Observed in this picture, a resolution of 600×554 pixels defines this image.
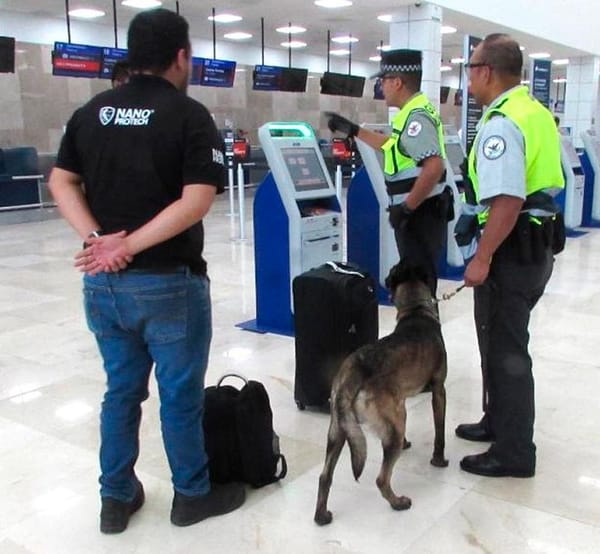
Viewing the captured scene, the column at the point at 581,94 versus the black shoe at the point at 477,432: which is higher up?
the column at the point at 581,94

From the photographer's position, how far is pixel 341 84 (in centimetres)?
1411

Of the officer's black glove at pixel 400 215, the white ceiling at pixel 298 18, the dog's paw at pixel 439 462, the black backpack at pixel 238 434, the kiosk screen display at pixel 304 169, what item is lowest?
the dog's paw at pixel 439 462

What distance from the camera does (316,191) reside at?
4316mm

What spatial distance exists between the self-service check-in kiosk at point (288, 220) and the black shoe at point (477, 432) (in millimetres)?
1698

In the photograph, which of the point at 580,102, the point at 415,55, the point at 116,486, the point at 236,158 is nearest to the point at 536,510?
the point at 116,486

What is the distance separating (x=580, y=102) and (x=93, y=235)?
12.5 m

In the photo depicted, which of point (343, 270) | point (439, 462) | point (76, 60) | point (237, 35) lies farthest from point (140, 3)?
point (439, 462)

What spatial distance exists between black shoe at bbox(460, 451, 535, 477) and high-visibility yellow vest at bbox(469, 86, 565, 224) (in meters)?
0.97

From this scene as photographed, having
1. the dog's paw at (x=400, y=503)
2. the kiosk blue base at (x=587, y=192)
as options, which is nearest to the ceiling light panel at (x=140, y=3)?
the kiosk blue base at (x=587, y=192)

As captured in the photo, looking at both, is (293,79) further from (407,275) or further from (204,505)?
(204,505)

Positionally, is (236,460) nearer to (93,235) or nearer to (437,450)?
(437,450)

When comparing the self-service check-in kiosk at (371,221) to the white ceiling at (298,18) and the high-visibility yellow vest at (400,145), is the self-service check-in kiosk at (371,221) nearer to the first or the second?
the high-visibility yellow vest at (400,145)

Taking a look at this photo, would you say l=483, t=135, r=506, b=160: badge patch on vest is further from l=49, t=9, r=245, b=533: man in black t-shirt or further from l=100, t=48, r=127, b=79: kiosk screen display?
l=100, t=48, r=127, b=79: kiosk screen display

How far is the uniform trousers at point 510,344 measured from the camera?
238cm
